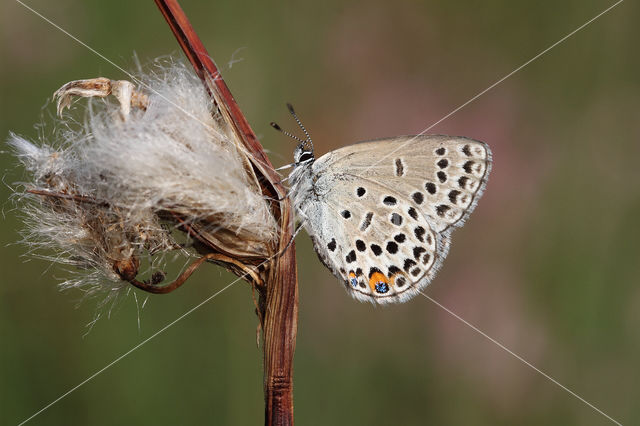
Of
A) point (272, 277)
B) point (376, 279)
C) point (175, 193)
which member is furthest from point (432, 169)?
point (175, 193)

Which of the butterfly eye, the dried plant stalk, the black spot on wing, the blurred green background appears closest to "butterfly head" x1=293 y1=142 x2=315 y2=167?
the butterfly eye

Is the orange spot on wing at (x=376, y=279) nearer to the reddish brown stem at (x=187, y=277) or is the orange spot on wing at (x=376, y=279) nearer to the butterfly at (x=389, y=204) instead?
the butterfly at (x=389, y=204)

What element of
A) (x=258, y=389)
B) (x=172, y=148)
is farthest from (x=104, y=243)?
(x=258, y=389)

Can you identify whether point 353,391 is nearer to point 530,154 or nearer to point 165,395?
point 165,395

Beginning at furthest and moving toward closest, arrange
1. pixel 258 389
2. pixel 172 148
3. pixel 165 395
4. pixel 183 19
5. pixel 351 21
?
pixel 351 21
pixel 258 389
pixel 165 395
pixel 172 148
pixel 183 19

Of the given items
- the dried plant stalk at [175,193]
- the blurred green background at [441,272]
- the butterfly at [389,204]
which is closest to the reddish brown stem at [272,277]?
the dried plant stalk at [175,193]

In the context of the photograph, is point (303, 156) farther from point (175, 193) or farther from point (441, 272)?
point (441, 272)

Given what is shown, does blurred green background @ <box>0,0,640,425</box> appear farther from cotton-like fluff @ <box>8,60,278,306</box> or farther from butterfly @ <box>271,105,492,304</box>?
cotton-like fluff @ <box>8,60,278,306</box>
